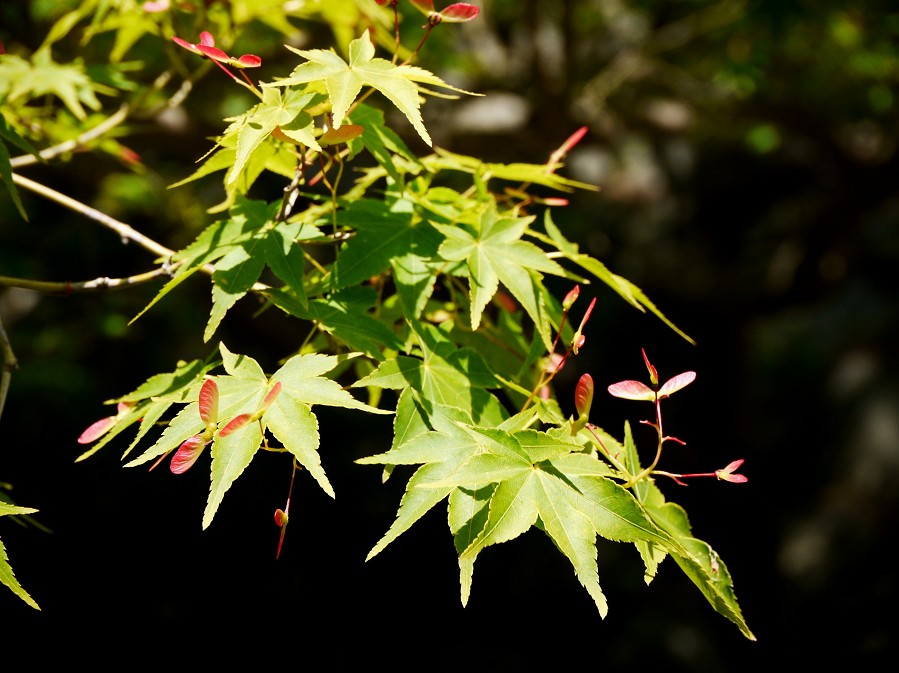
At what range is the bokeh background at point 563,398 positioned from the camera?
3.85 meters

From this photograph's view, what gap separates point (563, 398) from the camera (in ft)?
14.7

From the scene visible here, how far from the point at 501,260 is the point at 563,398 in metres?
3.49

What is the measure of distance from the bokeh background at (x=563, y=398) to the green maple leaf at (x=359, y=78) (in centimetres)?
242

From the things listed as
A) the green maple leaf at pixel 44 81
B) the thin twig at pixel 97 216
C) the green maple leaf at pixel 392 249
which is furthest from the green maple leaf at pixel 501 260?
the green maple leaf at pixel 44 81

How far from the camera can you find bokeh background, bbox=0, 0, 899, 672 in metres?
3.85

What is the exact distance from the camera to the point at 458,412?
0.98 meters

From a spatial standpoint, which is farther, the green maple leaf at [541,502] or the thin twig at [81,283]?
the thin twig at [81,283]

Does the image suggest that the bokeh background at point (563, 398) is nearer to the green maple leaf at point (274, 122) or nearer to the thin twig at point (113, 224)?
the thin twig at point (113, 224)

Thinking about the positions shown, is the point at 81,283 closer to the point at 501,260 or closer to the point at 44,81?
the point at 501,260

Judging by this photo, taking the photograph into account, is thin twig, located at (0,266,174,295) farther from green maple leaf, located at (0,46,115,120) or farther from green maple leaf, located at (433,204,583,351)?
green maple leaf, located at (0,46,115,120)

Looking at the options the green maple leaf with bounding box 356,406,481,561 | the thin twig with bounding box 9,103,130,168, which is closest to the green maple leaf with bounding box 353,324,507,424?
the green maple leaf with bounding box 356,406,481,561

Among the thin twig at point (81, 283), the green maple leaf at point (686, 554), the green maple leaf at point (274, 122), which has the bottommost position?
the green maple leaf at point (686, 554)

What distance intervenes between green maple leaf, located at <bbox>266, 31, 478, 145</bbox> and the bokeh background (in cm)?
242

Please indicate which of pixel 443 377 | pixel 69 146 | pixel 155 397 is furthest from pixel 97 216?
pixel 443 377
